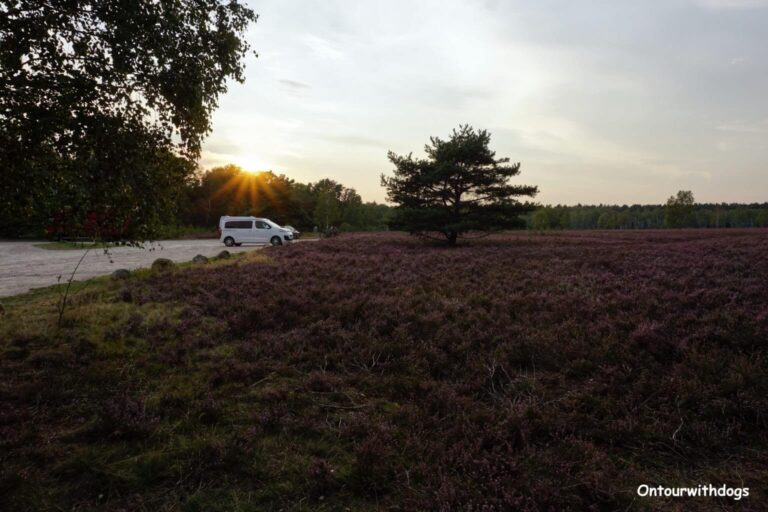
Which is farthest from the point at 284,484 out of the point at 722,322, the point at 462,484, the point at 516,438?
the point at 722,322

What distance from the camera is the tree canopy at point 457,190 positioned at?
23094 mm

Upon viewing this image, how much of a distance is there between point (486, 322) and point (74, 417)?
21.0 ft

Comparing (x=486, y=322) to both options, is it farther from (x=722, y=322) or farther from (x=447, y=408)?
(x=722, y=322)

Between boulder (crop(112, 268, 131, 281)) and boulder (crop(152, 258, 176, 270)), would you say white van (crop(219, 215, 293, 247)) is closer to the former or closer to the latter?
boulder (crop(152, 258, 176, 270))

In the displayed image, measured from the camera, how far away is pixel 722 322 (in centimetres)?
616

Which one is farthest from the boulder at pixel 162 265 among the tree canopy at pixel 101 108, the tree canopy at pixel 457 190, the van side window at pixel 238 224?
the van side window at pixel 238 224

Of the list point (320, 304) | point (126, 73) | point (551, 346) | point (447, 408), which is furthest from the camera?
point (320, 304)

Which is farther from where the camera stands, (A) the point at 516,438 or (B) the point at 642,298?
(B) the point at 642,298

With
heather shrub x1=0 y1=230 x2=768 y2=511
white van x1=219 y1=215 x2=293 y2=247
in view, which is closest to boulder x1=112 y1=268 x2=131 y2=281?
heather shrub x1=0 y1=230 x2=768 y2=511

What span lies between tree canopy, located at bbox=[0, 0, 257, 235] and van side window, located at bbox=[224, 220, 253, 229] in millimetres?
28133

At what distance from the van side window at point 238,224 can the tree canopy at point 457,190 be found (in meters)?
16.1

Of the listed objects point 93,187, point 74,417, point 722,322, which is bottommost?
point 74,417

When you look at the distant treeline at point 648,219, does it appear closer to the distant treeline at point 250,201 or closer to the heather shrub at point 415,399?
the distant treeline at point 250,201

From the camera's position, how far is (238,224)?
115ft
